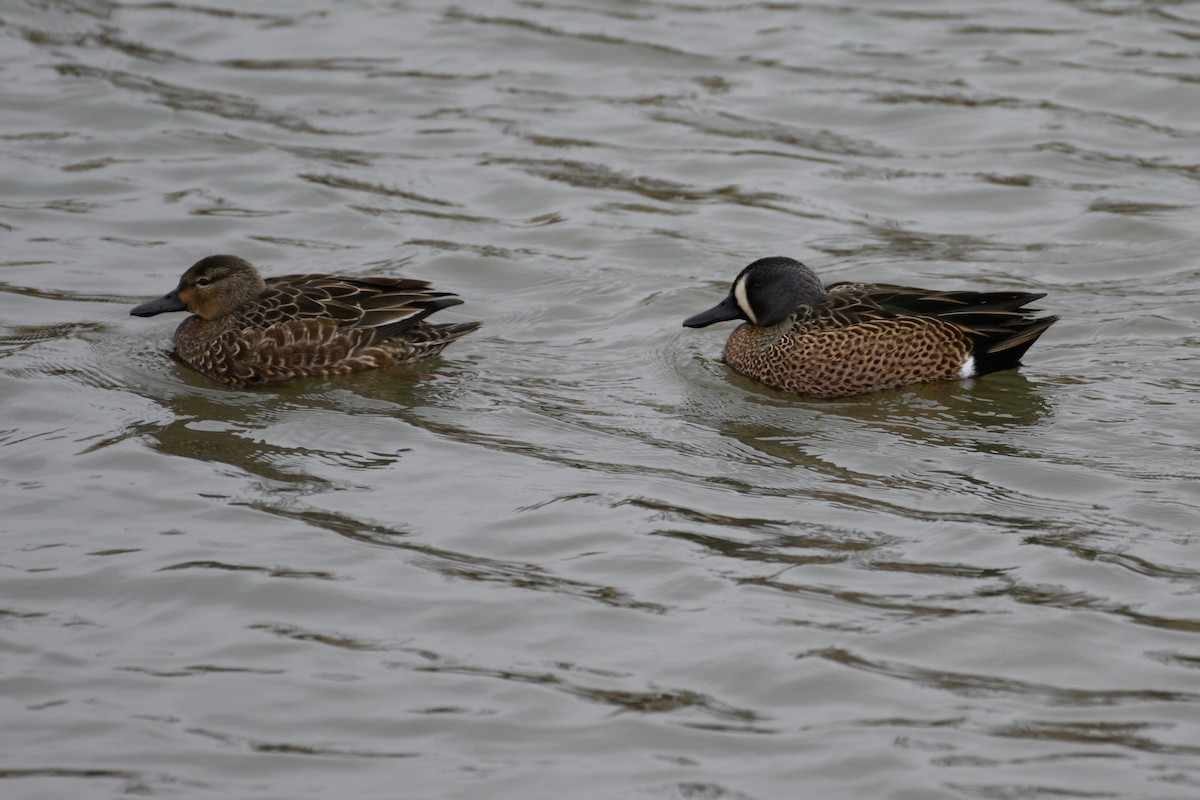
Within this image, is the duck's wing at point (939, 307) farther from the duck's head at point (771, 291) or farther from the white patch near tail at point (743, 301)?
the white patch near tail at point (743, 301)

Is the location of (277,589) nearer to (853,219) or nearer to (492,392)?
(492,392)

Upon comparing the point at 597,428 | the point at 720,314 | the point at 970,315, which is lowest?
the point at 597,428

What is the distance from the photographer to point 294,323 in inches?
352

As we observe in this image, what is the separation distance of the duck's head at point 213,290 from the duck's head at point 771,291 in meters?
2.53

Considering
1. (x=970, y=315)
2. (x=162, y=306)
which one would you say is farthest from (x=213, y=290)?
(x=970, y=315)

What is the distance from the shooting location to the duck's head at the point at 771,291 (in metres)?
9.16

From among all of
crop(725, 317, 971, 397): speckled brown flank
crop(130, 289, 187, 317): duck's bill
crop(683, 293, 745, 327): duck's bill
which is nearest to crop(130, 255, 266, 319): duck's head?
crop(130, 289, 187, 317): duck's bill

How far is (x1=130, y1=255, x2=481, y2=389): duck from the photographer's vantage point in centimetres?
887

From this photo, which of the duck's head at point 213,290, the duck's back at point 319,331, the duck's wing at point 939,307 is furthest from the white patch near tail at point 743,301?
the duck's head at point 213,290

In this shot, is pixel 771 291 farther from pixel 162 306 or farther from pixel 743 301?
pixel 162 306

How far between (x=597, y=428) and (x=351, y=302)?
180cm

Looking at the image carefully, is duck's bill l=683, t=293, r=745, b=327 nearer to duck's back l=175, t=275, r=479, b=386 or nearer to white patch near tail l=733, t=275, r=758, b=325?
white patch near tail l=733, t=275, r=758, b=325

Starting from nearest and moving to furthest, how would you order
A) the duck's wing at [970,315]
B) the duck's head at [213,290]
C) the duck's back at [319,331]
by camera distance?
the duck's wing at [970,315], the duck's back at [319,331], the duck's head at [213,290]

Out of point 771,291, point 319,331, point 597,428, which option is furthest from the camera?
point 771,291
